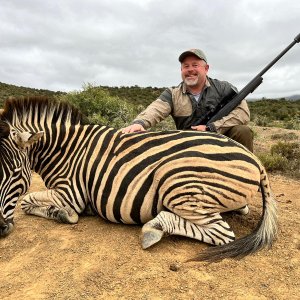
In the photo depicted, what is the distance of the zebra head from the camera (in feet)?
11.7

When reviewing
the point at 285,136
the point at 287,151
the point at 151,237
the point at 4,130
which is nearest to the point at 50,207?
the point at 4,130

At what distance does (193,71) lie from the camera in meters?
5.15

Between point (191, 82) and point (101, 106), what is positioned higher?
point (191, 82)

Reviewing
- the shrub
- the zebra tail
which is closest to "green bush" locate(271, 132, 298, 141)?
the shrub

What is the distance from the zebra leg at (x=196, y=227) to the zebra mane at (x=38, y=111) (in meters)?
1.71

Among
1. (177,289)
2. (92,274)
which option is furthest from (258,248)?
(92,274)

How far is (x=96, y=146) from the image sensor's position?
403cm

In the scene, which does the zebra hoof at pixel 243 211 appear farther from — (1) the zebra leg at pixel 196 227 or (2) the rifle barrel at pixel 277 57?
(2) the rifle barrel at pixel 277 57

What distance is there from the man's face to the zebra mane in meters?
1.61

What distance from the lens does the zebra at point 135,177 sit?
340 centimetres

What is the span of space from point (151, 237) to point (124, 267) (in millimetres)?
373

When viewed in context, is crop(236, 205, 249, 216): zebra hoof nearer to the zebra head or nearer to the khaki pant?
the khaki pant

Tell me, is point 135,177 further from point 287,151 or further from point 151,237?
point 287,151

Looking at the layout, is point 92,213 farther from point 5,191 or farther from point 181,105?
point 181,105
